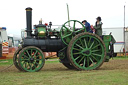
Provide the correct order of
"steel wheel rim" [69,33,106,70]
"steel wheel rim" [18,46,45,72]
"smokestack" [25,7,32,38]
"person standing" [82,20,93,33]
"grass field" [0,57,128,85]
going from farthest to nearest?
1. "person standing" [82,20,93,33]
2. "smokestack" [25,7,32,38]
3. "steel wheel rim" [69,33,106,70]
4. "steel wheel rim" [18,46,45,72]
5. "grass field" [0,57,128,85]

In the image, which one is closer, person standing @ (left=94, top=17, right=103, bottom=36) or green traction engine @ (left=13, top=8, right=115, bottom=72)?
green traction engine @ (left=13, top=8, right=115, bottom=72)

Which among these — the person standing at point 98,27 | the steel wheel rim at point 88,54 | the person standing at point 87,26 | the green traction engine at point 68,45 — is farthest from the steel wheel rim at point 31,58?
the person standing at point 98,27

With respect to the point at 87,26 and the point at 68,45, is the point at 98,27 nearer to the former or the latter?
the point at 87,26

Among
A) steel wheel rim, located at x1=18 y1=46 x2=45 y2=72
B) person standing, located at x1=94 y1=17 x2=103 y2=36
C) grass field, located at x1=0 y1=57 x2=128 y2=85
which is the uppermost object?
person standing, located at x1=94 y1=17 x2=103 y2=36

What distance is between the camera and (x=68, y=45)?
10156mm

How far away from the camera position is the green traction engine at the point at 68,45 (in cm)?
1005

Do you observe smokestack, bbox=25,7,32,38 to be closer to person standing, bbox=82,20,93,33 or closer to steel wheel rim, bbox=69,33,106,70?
steel wheel rim, bbox=69,33,106,70

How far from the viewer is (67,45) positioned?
10375mm

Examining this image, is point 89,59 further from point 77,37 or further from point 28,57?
point 28,57

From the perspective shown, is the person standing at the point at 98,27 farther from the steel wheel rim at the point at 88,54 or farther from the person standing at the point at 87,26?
the steel wheel rim at the point at 88,54

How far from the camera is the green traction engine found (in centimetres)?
1005

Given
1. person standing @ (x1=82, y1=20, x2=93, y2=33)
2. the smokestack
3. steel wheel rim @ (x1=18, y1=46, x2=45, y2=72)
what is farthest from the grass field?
person standing @ (x1=82, y1=20, x2=93, y2=33)

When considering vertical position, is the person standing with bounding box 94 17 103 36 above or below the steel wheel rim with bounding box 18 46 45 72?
→ above

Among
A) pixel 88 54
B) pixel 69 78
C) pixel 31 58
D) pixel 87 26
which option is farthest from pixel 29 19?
pixel 69 78
